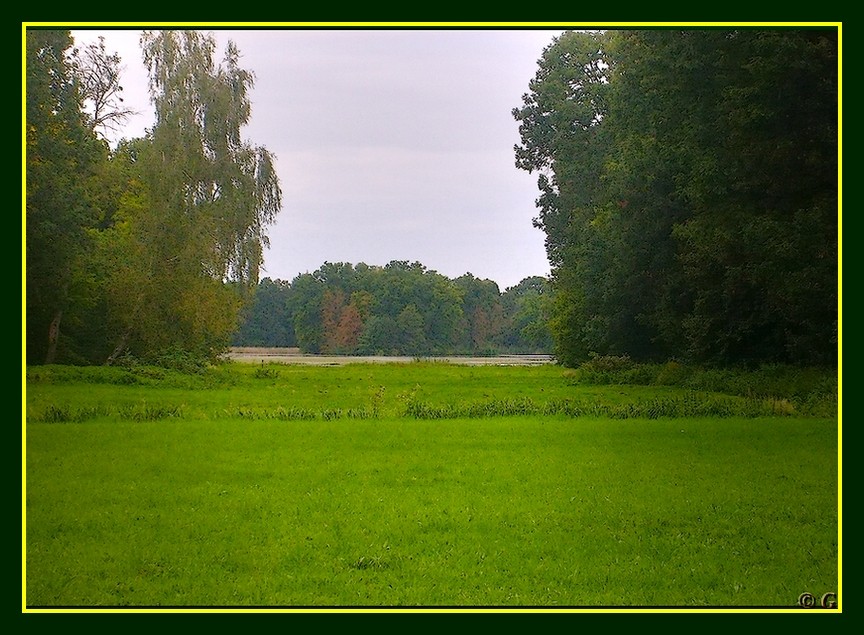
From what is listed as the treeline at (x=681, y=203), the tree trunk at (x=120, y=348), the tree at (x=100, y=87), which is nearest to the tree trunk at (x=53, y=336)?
the tree trunk at (x=120, y=348)

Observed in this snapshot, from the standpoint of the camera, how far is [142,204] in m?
5.50

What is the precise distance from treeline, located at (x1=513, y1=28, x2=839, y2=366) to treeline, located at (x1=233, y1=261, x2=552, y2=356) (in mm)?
280

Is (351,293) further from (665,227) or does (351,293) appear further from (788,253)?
(788,253)

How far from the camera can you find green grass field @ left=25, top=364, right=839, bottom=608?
4.16m

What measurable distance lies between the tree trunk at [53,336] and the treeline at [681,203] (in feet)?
11.0

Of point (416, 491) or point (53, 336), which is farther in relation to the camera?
point (53, 336)

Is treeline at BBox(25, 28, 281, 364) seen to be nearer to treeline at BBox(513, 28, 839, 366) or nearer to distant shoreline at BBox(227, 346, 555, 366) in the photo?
distant shoreline at BBox(227, 346, 555, 366)

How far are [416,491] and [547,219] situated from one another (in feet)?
7.34

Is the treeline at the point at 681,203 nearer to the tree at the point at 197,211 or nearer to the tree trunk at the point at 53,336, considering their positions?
the tree at the point at 197,211

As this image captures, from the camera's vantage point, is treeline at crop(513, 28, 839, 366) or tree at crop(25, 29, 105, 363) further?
treeline at crop(513, 28, 839, 366)

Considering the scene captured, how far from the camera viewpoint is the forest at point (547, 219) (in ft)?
17.1

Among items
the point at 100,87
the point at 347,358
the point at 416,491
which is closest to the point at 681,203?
the point at 347,358

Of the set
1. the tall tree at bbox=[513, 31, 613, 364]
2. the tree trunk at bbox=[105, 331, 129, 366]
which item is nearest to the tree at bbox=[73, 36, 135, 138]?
the tree trunk at bbox=[105, 331, 129, 366]

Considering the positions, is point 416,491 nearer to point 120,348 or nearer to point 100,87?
point 120,348
